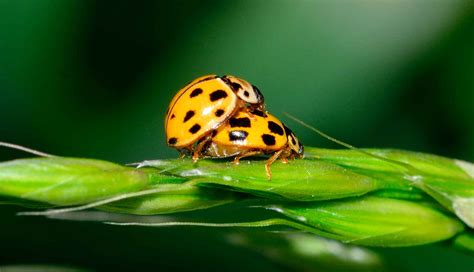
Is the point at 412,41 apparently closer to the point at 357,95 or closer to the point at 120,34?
the point at 357,95

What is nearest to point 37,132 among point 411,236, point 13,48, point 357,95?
point 13,48

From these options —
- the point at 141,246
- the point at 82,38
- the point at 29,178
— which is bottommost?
the point at 29,178

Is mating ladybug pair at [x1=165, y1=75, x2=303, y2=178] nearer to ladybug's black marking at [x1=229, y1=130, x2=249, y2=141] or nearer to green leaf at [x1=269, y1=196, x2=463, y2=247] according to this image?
ladybug's black marking at [x1=229, y1=130, x2=249, y2=141]

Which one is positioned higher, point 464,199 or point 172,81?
point 172,81

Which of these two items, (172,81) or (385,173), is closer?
(385,173)

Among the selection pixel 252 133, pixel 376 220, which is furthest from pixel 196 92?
pixel 376 220

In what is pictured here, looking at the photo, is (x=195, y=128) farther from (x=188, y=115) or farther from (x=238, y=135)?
(x=238, y=135)

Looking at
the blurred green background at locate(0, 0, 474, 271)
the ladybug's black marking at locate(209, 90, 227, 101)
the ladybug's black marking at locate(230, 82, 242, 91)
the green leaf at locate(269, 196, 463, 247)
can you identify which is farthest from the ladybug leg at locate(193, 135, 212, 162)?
the blurred green background at locate(0, 0, 474, 271)
